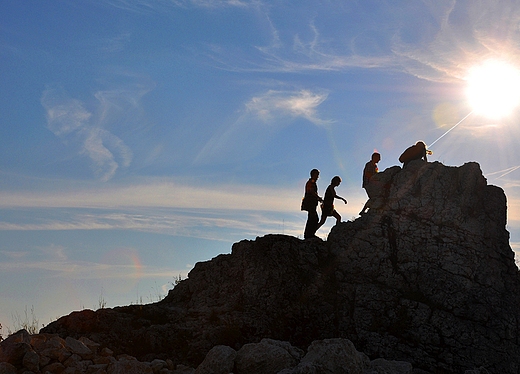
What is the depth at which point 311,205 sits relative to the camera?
20.4 meters

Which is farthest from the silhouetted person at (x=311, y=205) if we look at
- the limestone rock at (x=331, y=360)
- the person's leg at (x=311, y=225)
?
the limestone rock at (x=331, y=360)

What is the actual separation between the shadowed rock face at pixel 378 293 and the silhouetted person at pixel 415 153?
110 centimetres

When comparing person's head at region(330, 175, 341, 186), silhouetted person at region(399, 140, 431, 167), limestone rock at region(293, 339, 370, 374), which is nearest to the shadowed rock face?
silhouetted person at region(399, 140, 431, 167)

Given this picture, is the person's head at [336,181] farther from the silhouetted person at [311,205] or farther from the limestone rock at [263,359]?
the limestone rock at [263,359]

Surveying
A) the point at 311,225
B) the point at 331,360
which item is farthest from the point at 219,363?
the point at 311,225

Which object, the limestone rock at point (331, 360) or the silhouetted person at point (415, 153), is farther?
the silhouetted person at point (415, 153)

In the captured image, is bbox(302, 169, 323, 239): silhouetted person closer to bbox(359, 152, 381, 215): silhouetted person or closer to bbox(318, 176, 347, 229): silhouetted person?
bbox(318, 176, 347, 229): silhouetted person

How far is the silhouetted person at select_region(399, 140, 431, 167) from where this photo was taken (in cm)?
2047

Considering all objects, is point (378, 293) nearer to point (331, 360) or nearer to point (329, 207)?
point (329, 207)

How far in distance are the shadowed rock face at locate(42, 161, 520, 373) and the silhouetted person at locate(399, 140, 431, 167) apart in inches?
43.3

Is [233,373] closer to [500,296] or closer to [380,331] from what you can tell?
[380,331]

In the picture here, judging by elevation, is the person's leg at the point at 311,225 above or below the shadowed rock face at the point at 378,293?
above

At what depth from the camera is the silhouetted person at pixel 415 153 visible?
67.2ft

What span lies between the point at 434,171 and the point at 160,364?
11614mm
